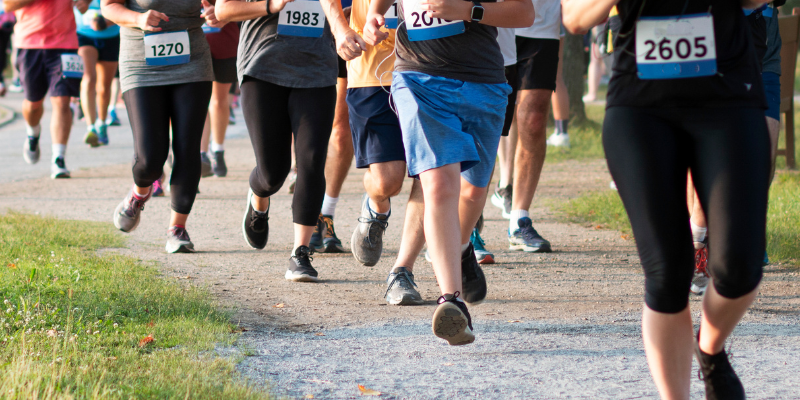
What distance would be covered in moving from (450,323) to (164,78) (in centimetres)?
289

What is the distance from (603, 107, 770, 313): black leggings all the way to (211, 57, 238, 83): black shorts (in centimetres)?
586

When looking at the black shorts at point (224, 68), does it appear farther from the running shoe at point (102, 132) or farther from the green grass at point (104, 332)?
the running shoe at point (102, 132)

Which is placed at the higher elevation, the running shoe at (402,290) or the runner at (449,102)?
the runner at (449,102)

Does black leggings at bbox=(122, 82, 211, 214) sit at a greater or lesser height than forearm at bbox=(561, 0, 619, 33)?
lesser

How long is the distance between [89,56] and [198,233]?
491cm

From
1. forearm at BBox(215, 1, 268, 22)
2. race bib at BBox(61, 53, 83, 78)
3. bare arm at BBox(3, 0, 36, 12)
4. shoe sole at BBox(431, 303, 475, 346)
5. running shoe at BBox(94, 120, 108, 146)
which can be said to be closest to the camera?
shoe sole at BBox(431, 303, 475, 346)

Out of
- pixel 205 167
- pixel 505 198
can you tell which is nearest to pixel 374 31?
pixel 505 198

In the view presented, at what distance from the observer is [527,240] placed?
228 inches

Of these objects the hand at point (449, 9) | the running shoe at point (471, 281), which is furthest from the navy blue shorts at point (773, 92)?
the hand at point (449, 9)

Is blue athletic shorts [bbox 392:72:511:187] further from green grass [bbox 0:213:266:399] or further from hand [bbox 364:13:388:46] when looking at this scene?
green grass [bbox 0:213:266:399]

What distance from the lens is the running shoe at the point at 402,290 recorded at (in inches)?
167

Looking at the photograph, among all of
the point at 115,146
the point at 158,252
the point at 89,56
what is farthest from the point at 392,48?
the point at 115,146

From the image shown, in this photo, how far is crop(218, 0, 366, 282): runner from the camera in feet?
15.9

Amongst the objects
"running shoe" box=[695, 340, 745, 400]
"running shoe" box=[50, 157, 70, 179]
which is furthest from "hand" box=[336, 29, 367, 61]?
"running shoe" box=[50, 157, 70, 179]
